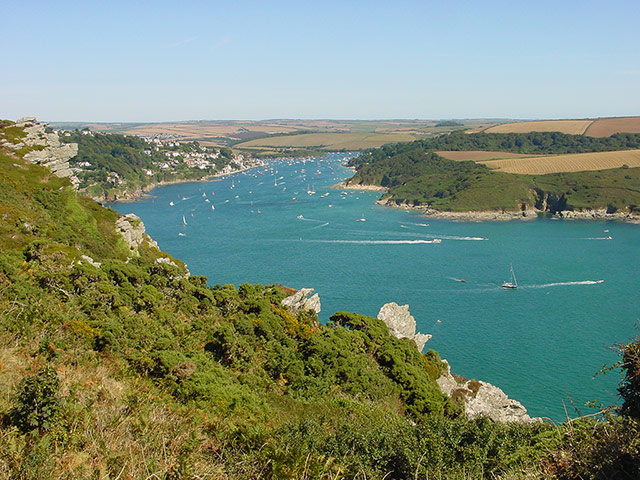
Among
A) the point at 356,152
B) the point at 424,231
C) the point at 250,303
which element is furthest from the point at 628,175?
the point at 356,152

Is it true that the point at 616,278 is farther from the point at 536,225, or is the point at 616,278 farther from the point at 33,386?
the point at 33,386

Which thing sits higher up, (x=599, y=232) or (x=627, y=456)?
(x=627, y=456)

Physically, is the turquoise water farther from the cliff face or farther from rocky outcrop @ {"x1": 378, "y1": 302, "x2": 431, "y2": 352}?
rocky outcrop @ {"x1": 378, "y1": 302, "x2": 431, "y2": 352}

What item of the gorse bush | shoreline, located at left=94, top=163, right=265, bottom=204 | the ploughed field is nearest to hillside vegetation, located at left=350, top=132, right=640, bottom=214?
the ploughed field

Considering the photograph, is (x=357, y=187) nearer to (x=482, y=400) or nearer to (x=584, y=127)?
(x=584, y=127)

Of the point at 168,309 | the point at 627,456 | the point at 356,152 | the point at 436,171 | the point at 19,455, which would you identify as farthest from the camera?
the point at 356,152

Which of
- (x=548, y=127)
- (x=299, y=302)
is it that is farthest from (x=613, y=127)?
(x=299, y=302)

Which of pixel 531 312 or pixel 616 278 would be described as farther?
pixel 616 278

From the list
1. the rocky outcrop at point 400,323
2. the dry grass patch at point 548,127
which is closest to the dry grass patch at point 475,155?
the dry grass patch at point 548,127
